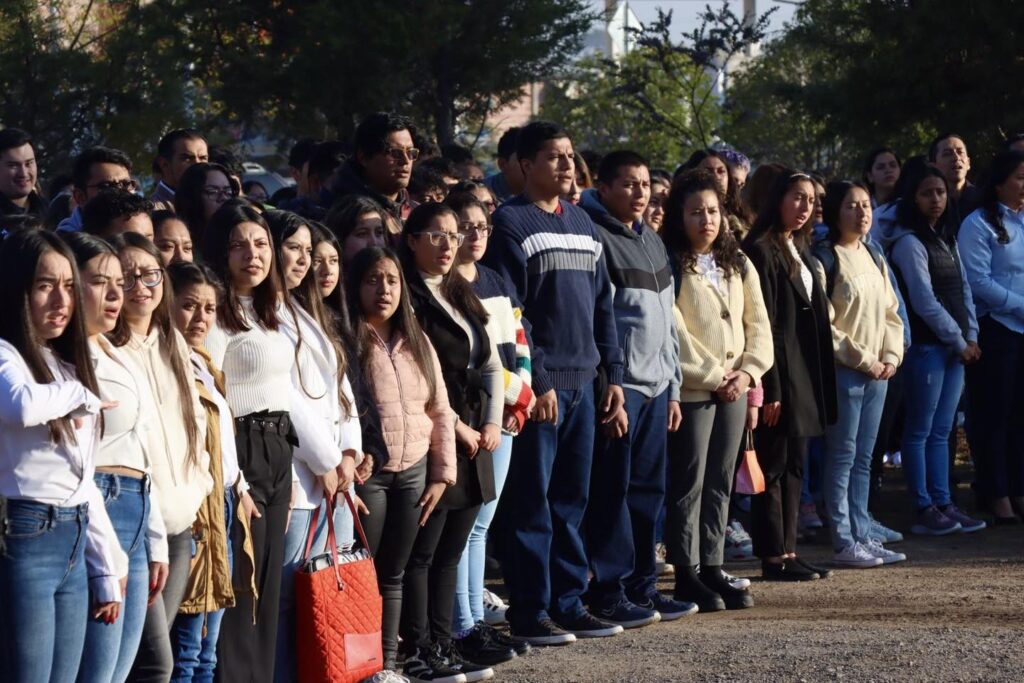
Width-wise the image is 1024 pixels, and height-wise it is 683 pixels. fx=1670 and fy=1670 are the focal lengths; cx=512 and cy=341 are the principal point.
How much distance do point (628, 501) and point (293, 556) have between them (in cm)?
247

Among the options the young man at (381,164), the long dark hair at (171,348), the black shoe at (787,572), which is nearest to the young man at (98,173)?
the young man at (381,164)

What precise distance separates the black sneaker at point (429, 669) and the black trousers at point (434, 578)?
0.04 metres

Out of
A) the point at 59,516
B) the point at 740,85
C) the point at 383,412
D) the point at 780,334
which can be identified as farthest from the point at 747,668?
the point at 740,85

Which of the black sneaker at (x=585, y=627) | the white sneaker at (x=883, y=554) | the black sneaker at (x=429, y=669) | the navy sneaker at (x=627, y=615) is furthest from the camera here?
the white sneaker at (x=883, y=554)

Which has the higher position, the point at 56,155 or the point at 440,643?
the point at 56,155

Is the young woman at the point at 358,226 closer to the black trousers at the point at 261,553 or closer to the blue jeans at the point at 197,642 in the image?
the black trousers at the point at 261,553

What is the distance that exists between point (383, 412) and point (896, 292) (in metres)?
4.59

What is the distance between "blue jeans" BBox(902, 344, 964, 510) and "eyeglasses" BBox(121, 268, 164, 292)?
655cm

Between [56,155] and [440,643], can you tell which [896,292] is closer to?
[440,643]

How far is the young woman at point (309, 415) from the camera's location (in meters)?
6.12

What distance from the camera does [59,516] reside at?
15.3 feet

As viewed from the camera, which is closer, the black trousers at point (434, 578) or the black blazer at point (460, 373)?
the black trousers at point (434, 578)

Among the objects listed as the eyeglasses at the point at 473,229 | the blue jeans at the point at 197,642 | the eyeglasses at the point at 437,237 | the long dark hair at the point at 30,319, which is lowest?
the blue jeans at the point at 197,642

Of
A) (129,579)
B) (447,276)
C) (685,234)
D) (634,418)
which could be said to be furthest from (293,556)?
(685,234)
